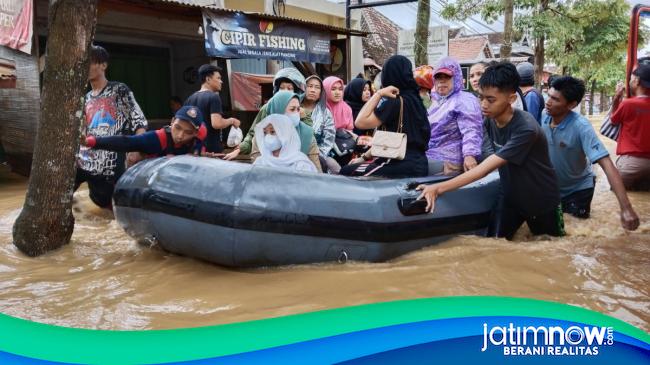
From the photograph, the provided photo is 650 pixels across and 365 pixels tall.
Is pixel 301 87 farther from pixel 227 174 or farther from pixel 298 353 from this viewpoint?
pixel 298 353

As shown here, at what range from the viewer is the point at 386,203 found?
10.6 feet

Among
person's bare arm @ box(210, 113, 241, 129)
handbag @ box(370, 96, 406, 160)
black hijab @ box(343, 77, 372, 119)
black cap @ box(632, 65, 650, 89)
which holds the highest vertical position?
black cap @ box(632, 65, 650, 89)

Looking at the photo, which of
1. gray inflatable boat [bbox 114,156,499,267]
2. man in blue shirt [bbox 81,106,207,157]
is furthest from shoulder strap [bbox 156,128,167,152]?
gray inflatable boat [bbox 114,156,499,267]

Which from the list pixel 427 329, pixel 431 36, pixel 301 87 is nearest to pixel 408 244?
pixel 427 329

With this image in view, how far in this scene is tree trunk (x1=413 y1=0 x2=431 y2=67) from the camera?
974 cm

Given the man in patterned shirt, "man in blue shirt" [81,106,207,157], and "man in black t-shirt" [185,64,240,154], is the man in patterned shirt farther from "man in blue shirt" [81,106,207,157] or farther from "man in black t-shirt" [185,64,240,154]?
"man in black t-shirt" [185,64,240,154]

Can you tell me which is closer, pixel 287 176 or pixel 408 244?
pixel 287 176

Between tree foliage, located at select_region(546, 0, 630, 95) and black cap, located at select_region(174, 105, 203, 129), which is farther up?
tree foliage, located at select_region(546, 0, 630, 95)

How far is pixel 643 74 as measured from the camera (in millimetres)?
5547

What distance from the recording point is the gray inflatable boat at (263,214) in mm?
2990

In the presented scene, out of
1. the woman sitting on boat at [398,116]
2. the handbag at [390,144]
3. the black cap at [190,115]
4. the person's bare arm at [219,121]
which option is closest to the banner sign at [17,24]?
the person's bare arm at [219,121]

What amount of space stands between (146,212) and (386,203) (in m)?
1.43

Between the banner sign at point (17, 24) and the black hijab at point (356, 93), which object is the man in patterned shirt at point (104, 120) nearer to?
the black hijab at point (356, 93)

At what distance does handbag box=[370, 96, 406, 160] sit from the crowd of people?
25 millimetres
